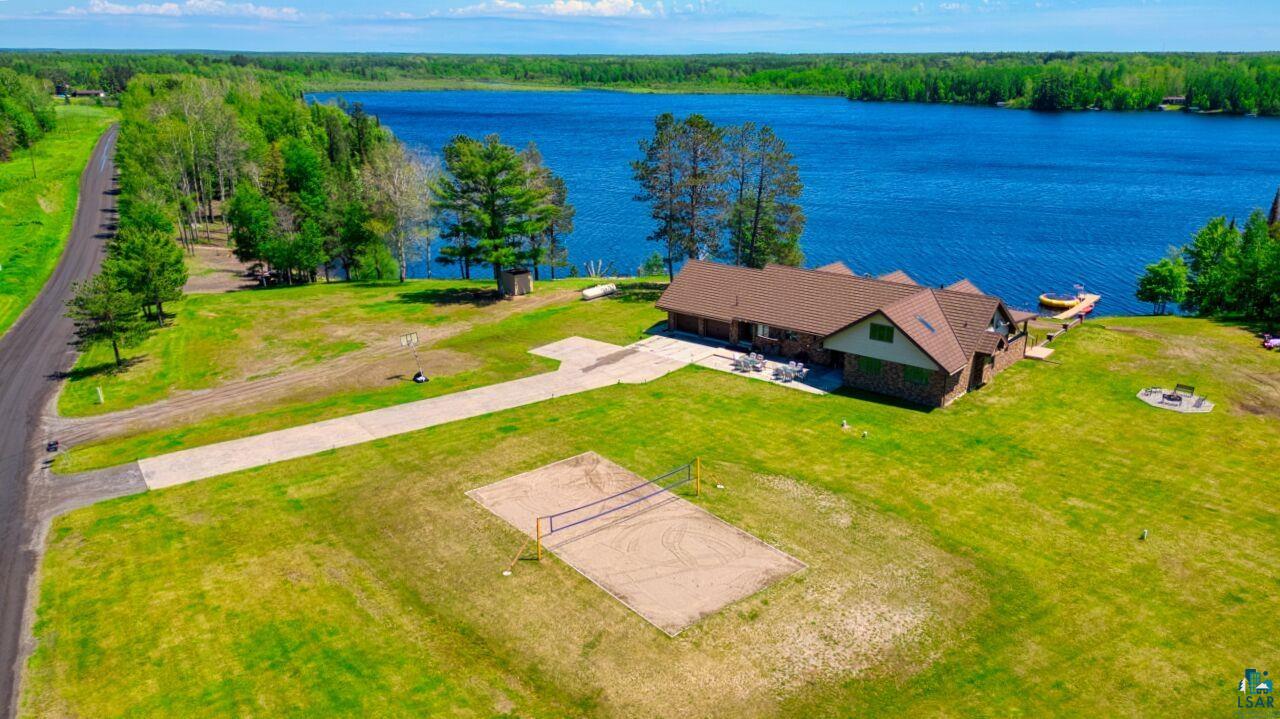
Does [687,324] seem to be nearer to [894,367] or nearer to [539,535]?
[894,367]

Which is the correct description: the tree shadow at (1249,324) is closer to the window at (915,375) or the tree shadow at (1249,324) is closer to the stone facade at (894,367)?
the stone facade at (894,367)

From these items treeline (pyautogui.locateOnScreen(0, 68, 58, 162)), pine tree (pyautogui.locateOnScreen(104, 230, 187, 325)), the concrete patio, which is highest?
treeline (pyautogui.locateOnScreen(0, 68, 58, 162))

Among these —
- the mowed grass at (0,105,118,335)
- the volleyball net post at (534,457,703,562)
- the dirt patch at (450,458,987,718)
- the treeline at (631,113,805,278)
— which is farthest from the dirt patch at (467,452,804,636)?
the mowed grass at (0,105,118,335)

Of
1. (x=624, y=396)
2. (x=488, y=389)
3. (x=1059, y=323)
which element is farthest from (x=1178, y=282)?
(x=488, y=389)

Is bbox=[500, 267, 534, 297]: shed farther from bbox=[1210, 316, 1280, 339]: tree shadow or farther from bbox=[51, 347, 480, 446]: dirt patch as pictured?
bbox=[1210, 316, 1280, 339]: tree shadow

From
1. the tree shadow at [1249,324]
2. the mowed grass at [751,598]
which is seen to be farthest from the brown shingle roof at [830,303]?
the tree shadow at [1249,324]

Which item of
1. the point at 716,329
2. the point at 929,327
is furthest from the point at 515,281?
the point at 929,327

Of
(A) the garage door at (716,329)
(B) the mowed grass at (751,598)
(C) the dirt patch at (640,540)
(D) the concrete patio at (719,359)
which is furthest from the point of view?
(A) the garage door at (716,329)
